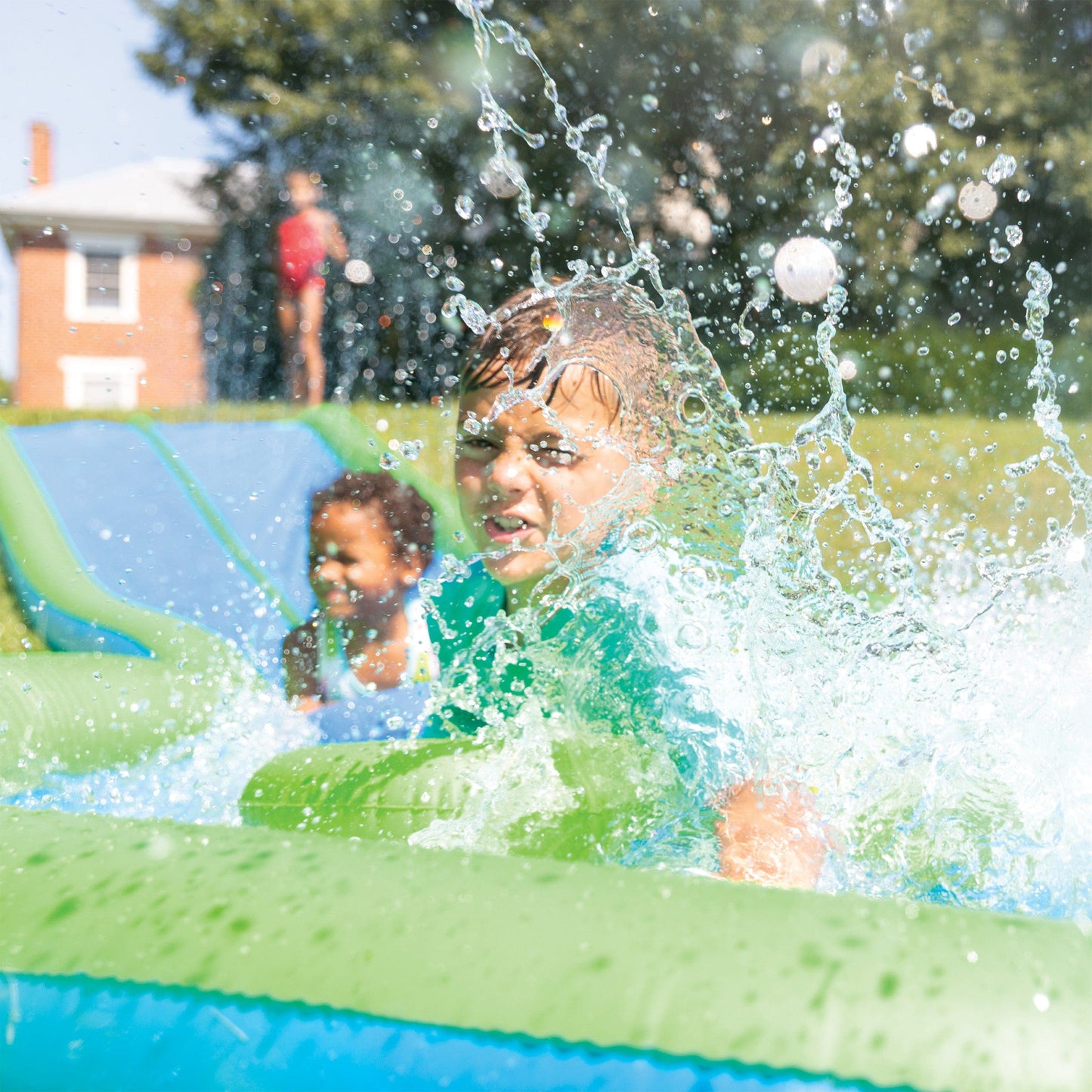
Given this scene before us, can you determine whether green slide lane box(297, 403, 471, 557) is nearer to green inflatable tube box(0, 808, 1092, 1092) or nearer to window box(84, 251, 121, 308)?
green inflatable tube box(0, 808, 1092, 1092)

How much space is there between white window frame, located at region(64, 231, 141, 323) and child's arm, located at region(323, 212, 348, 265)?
6.31 m

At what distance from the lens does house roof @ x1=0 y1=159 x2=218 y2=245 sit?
1318cm

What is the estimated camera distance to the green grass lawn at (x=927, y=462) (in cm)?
495

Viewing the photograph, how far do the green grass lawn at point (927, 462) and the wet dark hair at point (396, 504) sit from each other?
4.73 feet

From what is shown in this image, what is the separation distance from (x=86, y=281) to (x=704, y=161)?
917cm

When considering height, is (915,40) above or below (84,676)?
above

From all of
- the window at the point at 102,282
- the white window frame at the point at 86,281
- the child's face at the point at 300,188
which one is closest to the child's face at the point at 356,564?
the child's face at the point at 300,188

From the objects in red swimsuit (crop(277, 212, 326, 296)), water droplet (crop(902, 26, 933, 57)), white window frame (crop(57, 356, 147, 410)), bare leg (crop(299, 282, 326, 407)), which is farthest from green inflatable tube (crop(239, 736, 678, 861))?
white window frame (crop(57, 356, 147, 410))

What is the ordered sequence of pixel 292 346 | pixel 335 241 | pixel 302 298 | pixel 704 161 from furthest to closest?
pixel 335 241
pixel 704 161
pixel 292 346
pixel 302 298

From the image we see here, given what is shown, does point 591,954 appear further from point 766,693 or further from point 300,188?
point 300,188

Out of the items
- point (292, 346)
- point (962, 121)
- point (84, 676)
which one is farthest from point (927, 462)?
point (84, 676)

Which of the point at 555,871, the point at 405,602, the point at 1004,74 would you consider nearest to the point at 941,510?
the point at 405,602

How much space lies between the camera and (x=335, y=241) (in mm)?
8938

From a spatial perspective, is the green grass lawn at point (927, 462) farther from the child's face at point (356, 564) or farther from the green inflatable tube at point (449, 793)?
the green inflatable tube at point (449, 793)
